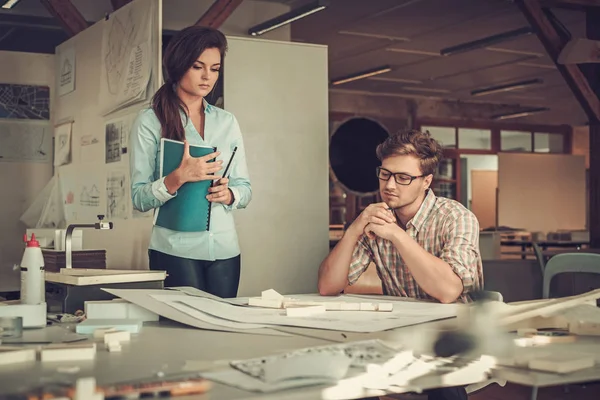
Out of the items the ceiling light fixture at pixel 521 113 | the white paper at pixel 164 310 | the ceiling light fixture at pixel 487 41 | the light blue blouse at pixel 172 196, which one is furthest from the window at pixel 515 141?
the white paper at pixel 164 310

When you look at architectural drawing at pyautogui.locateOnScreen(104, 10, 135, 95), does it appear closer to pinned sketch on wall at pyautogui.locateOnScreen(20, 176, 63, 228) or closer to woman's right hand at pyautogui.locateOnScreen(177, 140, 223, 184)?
pinned sketch on wall at pyautogui.locateOnScreen(20, 176, 63, 228)

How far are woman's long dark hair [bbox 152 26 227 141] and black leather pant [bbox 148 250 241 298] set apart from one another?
0.45 meters

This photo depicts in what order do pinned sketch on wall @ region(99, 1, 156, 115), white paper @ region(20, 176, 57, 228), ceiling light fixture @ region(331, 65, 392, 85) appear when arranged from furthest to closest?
ceiling light fixture @ region(331, 65, 392, 85), white paper @ region(20, 176, 57, 228), pinned sketch on wall @ region(99, 1, 156, 115)

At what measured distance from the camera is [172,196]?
9.31 ft

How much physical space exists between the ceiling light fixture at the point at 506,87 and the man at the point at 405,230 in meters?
10.6

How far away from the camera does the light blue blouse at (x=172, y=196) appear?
2.87m

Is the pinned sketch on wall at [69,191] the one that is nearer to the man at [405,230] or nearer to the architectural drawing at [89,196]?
the architectural drawing at [89,196]

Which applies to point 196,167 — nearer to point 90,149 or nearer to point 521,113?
point 90,149

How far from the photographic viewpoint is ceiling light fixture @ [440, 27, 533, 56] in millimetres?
8773

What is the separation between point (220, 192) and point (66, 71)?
3.72 metres

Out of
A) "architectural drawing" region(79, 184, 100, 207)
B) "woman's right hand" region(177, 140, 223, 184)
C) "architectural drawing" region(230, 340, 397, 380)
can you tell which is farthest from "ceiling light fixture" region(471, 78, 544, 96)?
"architectural drawing" region(230, 340, 397, 380)

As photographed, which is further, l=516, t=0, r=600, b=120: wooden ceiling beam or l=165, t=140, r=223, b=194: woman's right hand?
l=516, t=0, r=600, b=120: wooden ceiling beam

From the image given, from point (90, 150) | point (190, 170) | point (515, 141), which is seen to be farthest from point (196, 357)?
point (515, 141)

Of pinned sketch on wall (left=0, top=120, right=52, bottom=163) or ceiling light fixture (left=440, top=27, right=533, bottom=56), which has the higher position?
ceiling light fixture (left=440, top=27, right=533, bottom=56)
